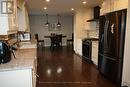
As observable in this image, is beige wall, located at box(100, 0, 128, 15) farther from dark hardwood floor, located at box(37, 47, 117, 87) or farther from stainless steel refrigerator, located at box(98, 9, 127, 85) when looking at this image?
dark hardwood floor, located at box(37, 47, 117, 87)

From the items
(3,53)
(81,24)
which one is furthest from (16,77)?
(81,24)

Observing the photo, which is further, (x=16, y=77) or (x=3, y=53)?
(x=3, y=53)

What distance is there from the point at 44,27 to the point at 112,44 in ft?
27.7

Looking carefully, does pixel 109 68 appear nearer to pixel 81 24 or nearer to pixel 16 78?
pixel 16 78

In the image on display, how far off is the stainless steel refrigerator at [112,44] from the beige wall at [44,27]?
769 centimetres

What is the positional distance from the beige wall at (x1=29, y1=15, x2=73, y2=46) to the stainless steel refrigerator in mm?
7690

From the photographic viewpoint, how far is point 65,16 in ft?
39.3

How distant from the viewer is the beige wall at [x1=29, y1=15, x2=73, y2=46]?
11.4 metres

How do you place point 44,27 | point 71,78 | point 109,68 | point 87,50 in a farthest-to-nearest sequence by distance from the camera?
point 44,27, point 87,50, point 71,78, point 109,68

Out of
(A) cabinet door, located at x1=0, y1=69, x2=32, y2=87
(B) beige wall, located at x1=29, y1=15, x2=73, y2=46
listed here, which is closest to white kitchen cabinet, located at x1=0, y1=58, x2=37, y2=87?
(A) cabinet door, located at x1=0, y1=69, x2=32, y2=87

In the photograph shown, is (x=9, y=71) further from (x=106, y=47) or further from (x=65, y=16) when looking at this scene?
(x=65, y=16)

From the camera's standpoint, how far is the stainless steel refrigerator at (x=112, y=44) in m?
3.43

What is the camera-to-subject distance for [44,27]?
38.1 feet

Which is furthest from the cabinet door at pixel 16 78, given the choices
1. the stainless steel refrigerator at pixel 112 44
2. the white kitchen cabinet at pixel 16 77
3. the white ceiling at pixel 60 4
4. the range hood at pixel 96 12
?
the range hood at pixel 96 12
